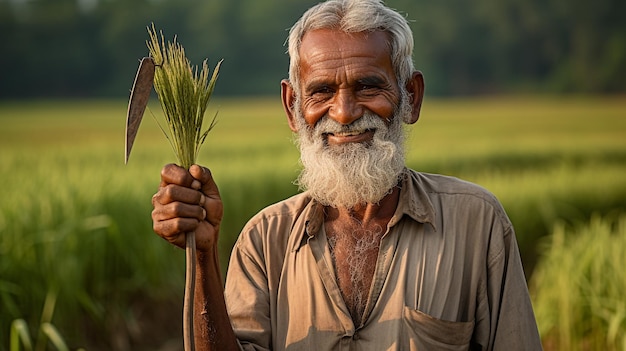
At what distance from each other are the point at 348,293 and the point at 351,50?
2.24ft

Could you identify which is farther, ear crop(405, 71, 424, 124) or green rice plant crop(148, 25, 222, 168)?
ear crop(405, 71, 424, 124)

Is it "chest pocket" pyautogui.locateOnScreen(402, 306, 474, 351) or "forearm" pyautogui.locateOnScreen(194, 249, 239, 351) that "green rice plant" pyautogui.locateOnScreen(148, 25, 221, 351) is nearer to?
"forearm" pyautogui.locateOnScreen(194, 249, 239, 351)

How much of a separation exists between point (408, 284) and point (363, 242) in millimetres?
209

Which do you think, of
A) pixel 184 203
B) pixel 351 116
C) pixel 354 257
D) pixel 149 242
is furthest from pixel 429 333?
pixel 149 242

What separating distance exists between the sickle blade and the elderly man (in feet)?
1.23

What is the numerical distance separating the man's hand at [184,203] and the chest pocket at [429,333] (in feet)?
1.95

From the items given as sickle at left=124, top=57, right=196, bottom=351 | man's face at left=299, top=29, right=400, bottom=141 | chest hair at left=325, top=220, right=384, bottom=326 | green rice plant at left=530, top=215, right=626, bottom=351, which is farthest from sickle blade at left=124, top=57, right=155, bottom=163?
green rice plant at left=530, top=215, right=626, bottom=351

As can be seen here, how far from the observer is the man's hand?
1.91 m

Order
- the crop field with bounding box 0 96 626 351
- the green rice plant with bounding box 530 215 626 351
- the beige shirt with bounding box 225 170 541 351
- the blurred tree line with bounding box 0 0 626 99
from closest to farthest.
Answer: the beige shirt with bounding box 225 170 541 351 → the green rice plant with bounding box 530 215 626 351 → the crop field with bounding box 0 96 626 351 → the blurred tree line with bounding box 0 0 626 99

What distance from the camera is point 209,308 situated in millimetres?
2074

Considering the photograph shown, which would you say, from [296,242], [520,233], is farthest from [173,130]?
[520,233]

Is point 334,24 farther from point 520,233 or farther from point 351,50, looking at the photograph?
point 520,233

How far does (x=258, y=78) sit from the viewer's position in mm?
24547

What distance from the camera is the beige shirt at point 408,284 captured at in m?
2.20
